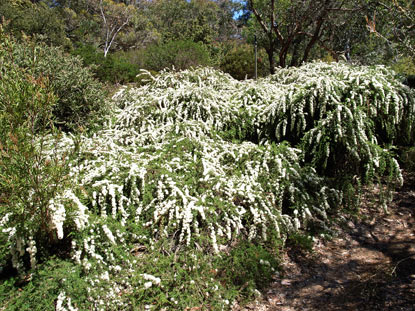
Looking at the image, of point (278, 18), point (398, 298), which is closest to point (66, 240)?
point (398, 298)

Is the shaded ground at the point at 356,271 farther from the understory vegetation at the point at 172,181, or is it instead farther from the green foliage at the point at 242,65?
the green foliage at the point at 242,65

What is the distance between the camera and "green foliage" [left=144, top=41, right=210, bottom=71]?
11914mm

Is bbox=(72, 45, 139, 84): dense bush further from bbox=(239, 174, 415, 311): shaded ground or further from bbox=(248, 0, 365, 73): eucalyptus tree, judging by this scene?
bbox=(239, 174, 415, 311): shaded ground

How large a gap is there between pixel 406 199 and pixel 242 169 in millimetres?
2070

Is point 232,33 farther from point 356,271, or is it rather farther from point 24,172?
point 24,172

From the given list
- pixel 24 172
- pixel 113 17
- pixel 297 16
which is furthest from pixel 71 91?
pixel 113 17

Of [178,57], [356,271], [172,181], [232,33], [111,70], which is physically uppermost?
[232,33]

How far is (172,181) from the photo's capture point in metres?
3.01

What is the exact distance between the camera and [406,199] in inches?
154

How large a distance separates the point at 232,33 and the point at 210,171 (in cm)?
3726

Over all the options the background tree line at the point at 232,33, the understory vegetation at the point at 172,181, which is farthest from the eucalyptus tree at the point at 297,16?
the understory vegetation at the point at 172,181

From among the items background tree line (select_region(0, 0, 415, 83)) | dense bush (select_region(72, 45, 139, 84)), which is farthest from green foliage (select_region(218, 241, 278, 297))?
dense bush (select_region(72, 45, 139, 84))

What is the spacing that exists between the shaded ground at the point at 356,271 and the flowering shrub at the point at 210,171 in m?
0.26

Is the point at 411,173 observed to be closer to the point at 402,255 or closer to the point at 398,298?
the point at 402,255
